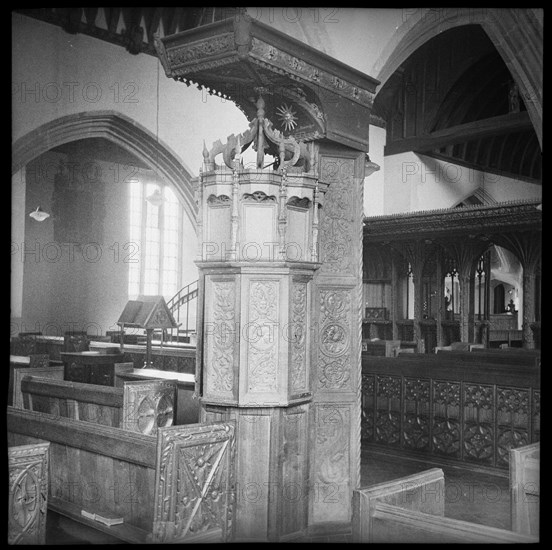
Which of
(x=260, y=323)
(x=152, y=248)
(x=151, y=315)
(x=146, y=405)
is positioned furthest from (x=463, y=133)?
(x=260, y=323)

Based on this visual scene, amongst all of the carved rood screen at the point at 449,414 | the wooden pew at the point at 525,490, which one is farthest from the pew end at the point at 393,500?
A: the carved rood screen at the point at 449,414

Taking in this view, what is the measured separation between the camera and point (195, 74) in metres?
3.59

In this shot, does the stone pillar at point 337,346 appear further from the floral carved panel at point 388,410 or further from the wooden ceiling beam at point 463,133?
the wooden ceiling beam at point 463,133

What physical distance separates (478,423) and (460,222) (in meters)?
3.41

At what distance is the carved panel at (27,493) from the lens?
2.82 m

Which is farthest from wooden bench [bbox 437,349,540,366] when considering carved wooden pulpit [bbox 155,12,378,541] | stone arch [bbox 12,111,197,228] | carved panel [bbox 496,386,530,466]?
stone arch [bbox 12,111,197,228]

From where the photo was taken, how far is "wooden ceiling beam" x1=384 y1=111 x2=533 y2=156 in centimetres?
1087

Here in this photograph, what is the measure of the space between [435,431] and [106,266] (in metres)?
8.24

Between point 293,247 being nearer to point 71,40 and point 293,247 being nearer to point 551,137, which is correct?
point 551,137

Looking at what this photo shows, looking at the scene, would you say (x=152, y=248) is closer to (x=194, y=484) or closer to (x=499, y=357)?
(x=499, y=357)

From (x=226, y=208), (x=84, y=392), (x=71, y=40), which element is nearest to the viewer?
(x=226, y=208)

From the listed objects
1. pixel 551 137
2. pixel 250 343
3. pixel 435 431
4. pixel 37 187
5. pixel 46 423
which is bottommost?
pixel 435 431

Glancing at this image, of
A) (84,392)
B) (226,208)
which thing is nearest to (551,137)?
(226,208)

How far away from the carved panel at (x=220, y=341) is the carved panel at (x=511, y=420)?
→ 2730mm
